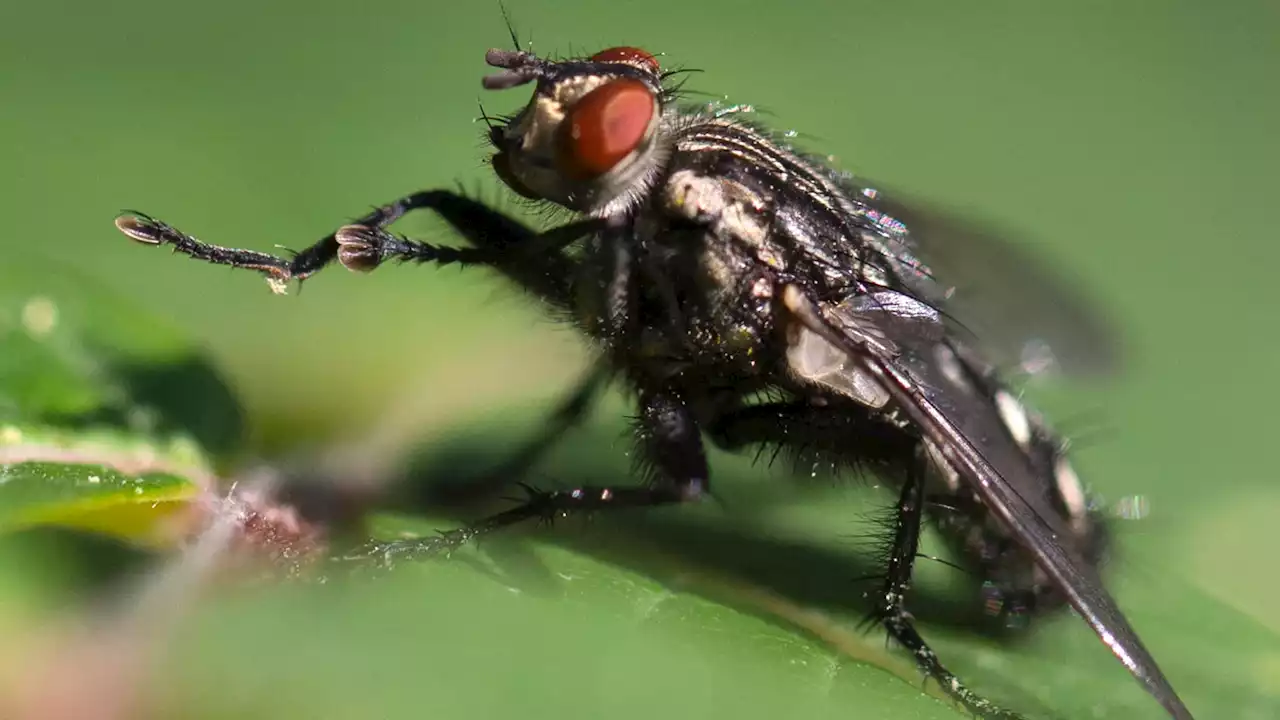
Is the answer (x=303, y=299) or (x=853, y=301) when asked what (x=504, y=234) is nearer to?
(x=303, y=299)

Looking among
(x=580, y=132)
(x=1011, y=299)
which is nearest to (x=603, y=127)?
(x=580, y=132)

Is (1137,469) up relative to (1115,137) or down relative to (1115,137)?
down

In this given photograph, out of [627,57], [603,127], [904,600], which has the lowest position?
[904,600]

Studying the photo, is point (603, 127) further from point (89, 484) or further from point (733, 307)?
point (89, 484)

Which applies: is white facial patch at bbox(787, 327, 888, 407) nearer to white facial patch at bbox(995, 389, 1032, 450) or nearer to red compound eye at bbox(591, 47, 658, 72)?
white facial patch at bbox(995, 389, 1032, 450)

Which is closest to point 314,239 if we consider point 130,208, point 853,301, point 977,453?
point 130,208
